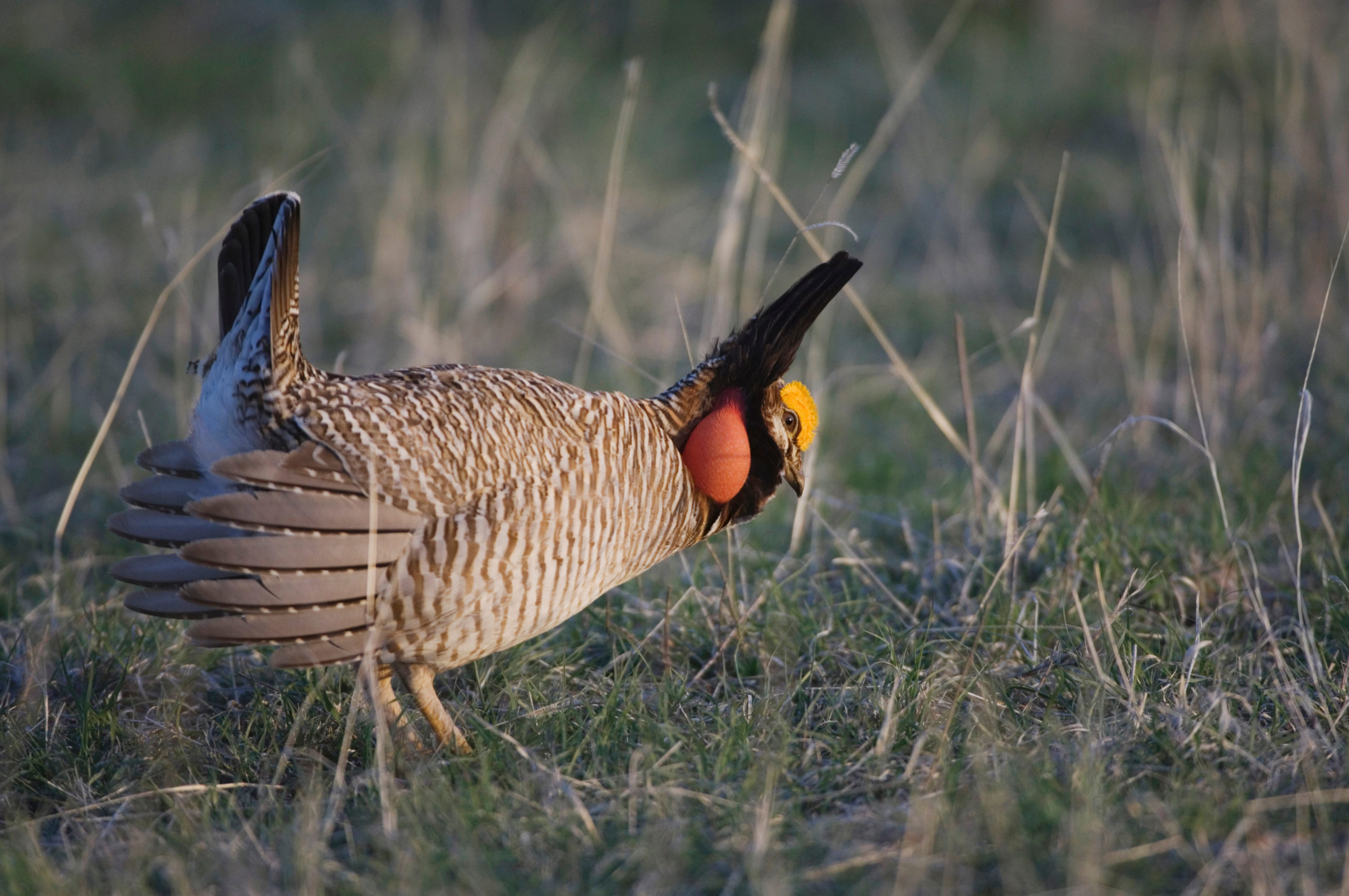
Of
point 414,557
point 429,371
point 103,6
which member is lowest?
point 414,557

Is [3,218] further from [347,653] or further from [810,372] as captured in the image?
[347,653]

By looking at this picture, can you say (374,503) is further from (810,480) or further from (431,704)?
(810,480)

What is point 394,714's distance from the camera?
2.87 metres

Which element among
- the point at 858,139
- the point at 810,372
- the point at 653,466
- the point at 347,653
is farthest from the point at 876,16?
the point at 347,653

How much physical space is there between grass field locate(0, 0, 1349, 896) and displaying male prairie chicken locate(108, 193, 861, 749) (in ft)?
1.04

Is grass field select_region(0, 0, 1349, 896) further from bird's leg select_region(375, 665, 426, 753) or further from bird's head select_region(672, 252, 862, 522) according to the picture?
bird's head select_region(672, 252, 862, 522)

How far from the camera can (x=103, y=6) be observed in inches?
497

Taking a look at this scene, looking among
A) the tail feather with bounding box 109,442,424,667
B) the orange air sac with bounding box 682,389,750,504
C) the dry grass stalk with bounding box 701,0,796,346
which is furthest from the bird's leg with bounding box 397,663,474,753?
the dry grass stalk with bounding box 701,0,796,346

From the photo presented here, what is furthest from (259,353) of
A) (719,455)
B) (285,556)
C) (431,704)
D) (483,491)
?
(719,455)

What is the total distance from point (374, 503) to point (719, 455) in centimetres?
112

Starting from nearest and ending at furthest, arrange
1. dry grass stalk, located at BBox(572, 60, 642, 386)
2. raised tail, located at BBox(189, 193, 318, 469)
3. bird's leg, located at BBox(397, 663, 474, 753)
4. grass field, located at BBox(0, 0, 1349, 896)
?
grass field, located at BBox(0, 0, 1349, 896) → raised tail, located at BBox(189, 193, 318, 469) → bird's leg, located at BBox(397, 663, 474, 753) → dry grass stalk, located at BBox(572, 60, 642, 386)

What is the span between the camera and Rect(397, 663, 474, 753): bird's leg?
2.79m

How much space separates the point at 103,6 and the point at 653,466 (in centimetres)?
1261

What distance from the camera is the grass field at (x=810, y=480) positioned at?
229 centimetres
